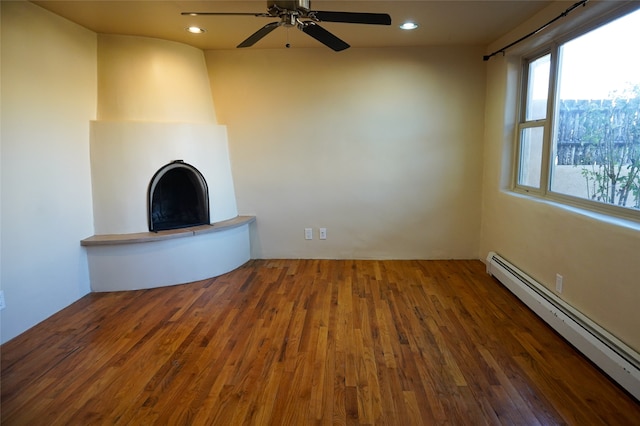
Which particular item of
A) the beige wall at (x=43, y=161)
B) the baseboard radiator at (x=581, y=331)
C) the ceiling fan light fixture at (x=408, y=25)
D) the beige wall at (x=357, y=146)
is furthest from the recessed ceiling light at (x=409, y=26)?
the beige wall at (x=43, y=161)

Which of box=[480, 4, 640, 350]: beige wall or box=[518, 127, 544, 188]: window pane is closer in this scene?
box=[480, 4, 640, 350]: beige wall

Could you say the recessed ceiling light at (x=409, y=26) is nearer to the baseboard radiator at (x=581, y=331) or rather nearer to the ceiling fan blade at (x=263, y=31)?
the ceiling fan blade at (x=263, y=31)

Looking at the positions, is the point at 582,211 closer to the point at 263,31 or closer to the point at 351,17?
the point at 351,17

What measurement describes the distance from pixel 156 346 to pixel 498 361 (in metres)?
2.21

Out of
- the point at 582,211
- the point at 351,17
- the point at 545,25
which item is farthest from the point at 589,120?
the point at 351,17

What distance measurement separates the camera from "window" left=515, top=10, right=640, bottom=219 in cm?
230

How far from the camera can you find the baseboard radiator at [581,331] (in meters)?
2.03

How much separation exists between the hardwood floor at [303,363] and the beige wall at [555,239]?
13.5 inches

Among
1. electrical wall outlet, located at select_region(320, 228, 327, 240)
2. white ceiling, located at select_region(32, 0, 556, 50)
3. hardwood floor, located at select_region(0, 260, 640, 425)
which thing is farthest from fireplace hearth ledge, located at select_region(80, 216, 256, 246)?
white ceiling, located at select_region(32, 0, 556, 50)

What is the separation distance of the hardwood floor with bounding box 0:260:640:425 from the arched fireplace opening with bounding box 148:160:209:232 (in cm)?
71

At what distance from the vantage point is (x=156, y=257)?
363cm

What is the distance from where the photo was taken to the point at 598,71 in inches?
101

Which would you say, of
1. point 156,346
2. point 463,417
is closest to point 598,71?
point 463,417

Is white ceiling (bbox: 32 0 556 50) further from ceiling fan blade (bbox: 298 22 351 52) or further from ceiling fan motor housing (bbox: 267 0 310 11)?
ceiling fan motor housing (bbox: 267 0 310 11)
